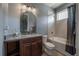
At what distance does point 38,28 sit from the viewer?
2.00 metres

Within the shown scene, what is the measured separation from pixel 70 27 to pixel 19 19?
0.90 meters

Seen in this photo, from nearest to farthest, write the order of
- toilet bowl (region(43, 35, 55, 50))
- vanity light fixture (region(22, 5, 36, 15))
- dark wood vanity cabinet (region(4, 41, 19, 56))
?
dark wood vanity cabinet (region(4, 41, 19, 56)) → vanity light fixture (region(22, 5, 36, 15)) → toilet bowl (region(43, 35, 55, 50))

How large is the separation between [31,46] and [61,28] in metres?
0.60

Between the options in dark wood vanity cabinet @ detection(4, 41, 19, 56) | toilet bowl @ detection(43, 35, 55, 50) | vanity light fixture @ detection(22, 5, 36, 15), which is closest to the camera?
dark wood vanity cabinet @ detection(4, 41, 19, 56)

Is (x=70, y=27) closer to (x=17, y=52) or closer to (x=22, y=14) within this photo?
(x=22, y=14)

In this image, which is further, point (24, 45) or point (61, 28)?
point (61, 28)

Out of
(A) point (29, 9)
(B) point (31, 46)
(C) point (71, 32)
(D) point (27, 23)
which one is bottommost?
(B) point (31, 46)

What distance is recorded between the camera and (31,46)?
198cm

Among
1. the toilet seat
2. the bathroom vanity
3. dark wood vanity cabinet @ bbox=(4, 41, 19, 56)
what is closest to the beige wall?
the toilet seat

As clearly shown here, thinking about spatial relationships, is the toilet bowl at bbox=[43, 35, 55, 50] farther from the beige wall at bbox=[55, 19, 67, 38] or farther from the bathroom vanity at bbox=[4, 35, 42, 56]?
the beige wall at bbox=[55, 19, 67, 38]

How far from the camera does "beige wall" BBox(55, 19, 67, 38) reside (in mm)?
2016

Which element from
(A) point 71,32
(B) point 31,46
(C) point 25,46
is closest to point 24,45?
(C) point 25,46

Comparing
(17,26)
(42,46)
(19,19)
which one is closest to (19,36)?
(17,26)

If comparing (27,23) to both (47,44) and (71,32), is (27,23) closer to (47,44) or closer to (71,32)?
(47,44)
